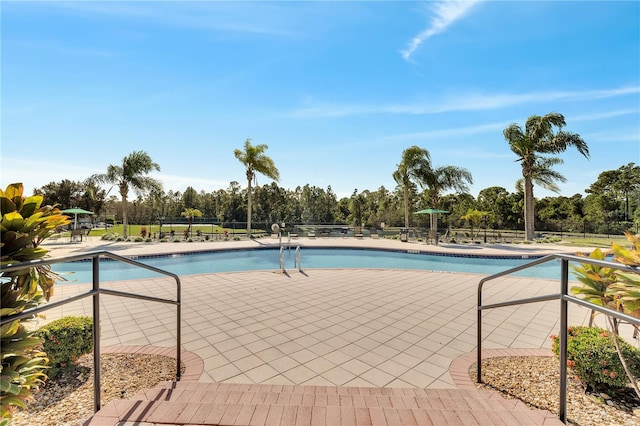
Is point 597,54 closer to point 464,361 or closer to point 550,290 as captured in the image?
point 550,290

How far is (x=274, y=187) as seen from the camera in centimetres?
3073

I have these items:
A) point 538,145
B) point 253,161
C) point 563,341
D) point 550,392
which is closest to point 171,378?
point 563,341

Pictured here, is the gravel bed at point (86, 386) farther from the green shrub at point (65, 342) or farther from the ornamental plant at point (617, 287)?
the ornamental plant at point (617, 287)

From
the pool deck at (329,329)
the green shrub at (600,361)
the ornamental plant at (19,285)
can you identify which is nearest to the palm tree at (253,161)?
the pool deck at (329,329)

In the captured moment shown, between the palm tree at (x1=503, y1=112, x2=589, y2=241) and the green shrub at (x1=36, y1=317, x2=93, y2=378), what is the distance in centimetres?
2068

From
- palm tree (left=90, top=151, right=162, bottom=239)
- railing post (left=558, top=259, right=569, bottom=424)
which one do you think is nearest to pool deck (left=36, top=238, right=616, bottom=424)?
railing post (left=558, top=259, right=569, bottom=424)

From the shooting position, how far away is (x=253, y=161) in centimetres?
1886

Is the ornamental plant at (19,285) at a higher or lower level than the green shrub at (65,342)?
higher

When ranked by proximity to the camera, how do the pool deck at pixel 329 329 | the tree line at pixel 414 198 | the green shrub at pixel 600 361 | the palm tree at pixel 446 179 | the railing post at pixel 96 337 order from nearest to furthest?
the railing post at pixel 96 337
the green shrub at pixel 600 361
the pool deck at pixel 329 329
the tree line at pixel 414 198
the palm tree at pixel 446 179

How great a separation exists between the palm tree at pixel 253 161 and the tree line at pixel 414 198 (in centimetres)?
7

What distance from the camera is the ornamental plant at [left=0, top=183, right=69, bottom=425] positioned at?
4.08ft

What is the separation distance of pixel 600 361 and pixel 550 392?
469 mm

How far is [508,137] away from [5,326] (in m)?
21.4

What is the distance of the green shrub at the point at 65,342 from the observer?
259 centimetres
